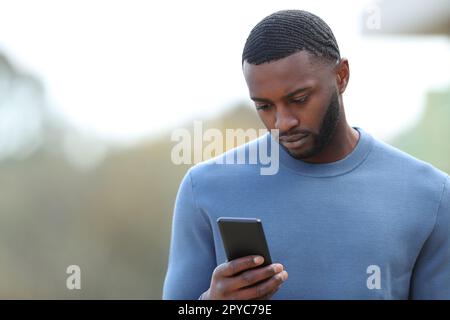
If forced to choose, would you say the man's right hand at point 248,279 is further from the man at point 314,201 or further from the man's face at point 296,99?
the man's face at point 296,99

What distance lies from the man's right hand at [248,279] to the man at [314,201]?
0.46 feet

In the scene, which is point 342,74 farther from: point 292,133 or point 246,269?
point 246,269

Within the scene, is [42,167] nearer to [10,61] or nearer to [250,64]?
[10,61]

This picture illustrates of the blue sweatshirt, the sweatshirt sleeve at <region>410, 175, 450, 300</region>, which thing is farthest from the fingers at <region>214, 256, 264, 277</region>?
the sweatshirt sleeve at <region>410, 175, 450, 300</region>

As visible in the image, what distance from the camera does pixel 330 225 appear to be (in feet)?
5.49

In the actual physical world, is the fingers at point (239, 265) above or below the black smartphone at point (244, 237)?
below

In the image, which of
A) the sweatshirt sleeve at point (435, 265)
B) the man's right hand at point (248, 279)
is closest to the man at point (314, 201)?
the sweatshirt sleeve at point (435, 265)

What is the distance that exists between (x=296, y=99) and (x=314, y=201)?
244 millimetres

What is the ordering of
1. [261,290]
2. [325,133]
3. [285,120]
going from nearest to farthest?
1. [261,290]
2. [285,120]
3. [325,133]

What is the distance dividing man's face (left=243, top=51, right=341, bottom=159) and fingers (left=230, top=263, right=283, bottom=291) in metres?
0.34

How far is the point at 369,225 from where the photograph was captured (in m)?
1.67

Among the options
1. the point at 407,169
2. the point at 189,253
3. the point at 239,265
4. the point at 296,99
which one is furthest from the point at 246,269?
the point at 407,169

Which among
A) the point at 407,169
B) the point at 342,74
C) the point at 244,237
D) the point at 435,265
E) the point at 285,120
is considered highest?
the point at 342,74

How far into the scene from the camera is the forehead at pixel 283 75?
161cm
